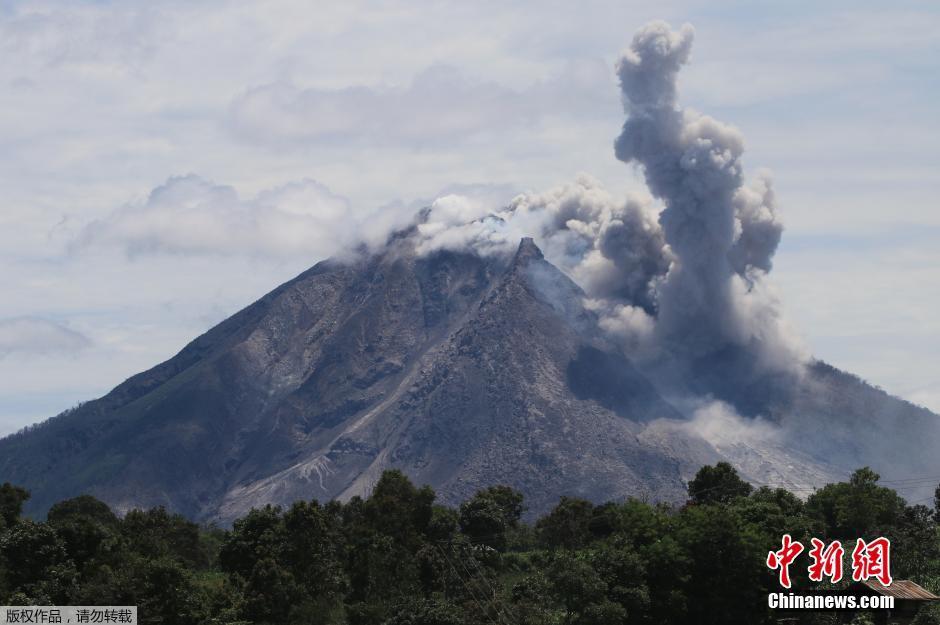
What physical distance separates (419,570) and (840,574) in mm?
42822

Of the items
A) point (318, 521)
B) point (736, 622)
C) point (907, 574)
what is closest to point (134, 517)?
point (318, 521)

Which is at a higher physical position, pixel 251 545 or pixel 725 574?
pixel 251 545

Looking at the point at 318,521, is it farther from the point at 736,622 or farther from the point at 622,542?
the point at 736,622

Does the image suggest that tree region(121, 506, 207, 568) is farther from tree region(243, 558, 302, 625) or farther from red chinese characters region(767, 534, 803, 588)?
red chinese characters region(767, 534, 803, 588)

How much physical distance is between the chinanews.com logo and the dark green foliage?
265 cm

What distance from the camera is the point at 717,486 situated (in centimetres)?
17750

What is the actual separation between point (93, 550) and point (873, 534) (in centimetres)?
7467

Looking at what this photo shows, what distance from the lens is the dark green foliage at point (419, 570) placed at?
103938mm

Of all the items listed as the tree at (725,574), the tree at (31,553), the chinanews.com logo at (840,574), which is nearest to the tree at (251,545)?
the tree at (31,553)

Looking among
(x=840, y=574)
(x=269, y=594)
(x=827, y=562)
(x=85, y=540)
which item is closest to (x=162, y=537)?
(x=85, y=540)

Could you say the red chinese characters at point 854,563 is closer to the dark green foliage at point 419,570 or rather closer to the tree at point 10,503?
the dark green foliage at point 419,570

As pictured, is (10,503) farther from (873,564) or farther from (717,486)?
(873,564)

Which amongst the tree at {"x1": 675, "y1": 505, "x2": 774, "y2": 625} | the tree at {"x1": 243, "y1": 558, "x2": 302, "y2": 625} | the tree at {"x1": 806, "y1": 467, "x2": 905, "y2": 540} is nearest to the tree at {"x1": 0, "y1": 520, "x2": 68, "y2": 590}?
the tree at {"x1": 243, "y1": 558, "x2": 302, "y2": 625}

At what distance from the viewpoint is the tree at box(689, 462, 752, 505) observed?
175m
